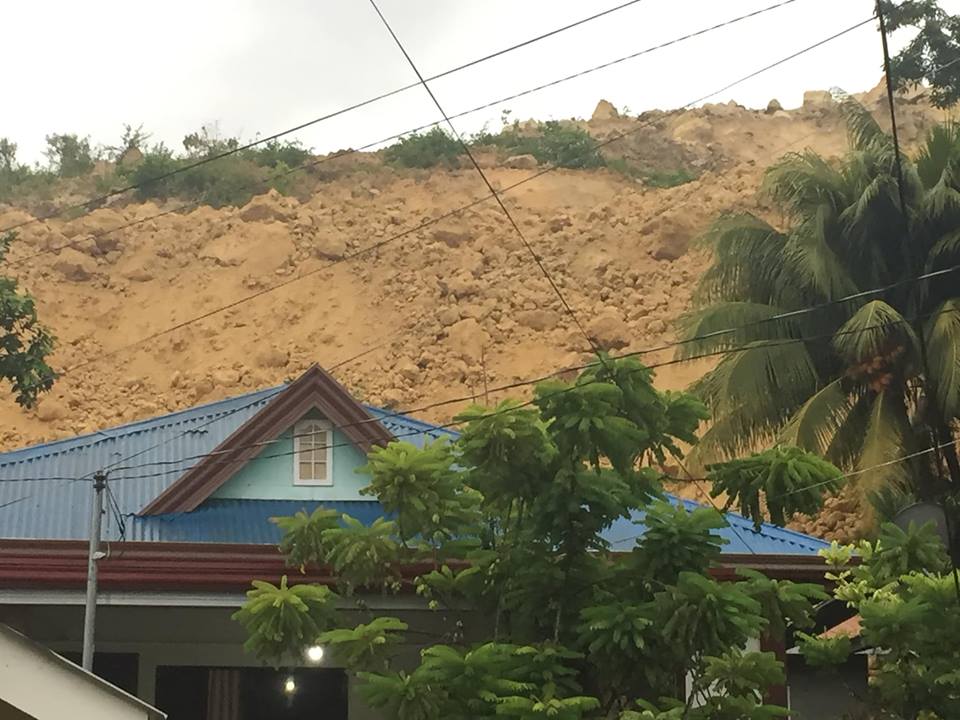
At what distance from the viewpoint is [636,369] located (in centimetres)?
997

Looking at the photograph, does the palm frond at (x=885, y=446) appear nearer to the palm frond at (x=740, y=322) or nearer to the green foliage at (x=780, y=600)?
the palm frond at (x=740, y=322)

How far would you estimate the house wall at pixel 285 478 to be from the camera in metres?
13.0

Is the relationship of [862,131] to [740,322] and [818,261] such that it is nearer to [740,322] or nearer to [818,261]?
[818,261]

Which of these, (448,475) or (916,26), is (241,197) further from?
(448,475)

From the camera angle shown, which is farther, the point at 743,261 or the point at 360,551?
the point at 743,261

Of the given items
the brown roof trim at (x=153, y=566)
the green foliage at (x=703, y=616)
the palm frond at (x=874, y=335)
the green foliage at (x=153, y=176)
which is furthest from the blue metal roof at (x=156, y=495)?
the green foliage at (x=153, y=176)

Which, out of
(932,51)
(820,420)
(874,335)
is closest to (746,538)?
(820,420)

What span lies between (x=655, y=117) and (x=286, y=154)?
12812 millimetres

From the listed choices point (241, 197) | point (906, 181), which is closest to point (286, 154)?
point (241, 197)

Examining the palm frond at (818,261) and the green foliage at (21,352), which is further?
the palm frond at (818,261)

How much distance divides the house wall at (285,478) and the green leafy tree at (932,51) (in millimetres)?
14972

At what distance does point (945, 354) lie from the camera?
64.3 ft

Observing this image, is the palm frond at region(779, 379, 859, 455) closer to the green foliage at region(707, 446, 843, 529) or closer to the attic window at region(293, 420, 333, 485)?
the attic window at region(293, 420, 333, 485)

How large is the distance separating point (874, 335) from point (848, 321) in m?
0.65
